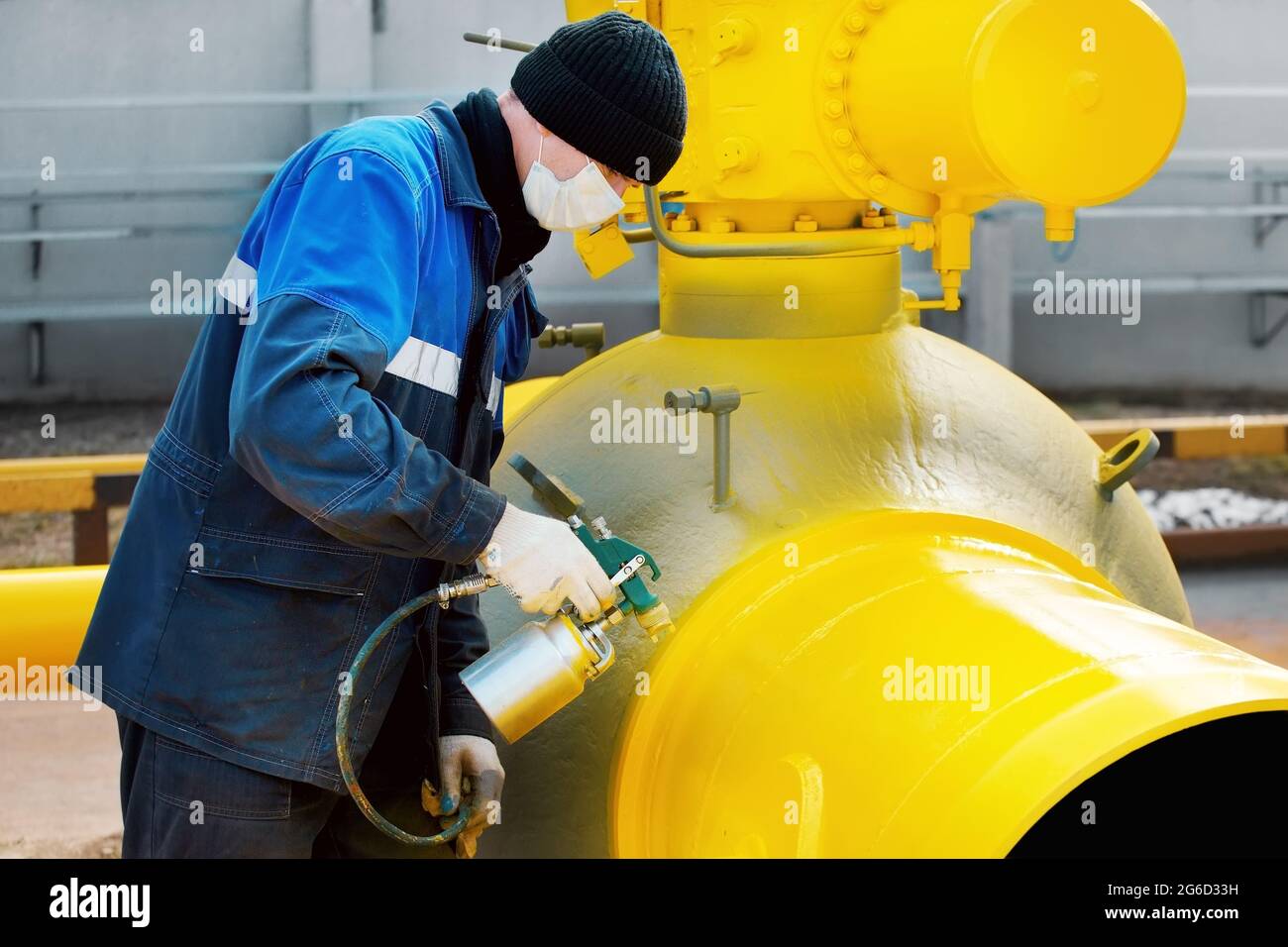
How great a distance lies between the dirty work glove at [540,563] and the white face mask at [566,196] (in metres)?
0.36

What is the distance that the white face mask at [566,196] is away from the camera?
1.58m

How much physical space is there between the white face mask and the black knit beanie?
43mm

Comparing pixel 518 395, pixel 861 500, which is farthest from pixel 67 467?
pixel 861 500

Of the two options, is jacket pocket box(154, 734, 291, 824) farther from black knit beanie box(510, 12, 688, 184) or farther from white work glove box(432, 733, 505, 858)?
black knit beanie box(510, 12, 688, 184)

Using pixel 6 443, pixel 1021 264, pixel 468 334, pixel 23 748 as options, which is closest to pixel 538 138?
pixel 468 334

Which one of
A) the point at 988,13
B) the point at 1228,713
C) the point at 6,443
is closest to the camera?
the point at 1228,713

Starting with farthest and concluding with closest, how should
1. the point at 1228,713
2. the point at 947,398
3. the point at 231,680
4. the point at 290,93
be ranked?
the point at 290,93, the point at 947,398, the point at 231,680, the point at 1228,713

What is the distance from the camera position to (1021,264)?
299 inches

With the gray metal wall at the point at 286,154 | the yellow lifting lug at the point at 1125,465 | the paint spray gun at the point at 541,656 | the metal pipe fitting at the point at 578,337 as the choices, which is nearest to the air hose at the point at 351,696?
the paint spray gun at the point at 541,656

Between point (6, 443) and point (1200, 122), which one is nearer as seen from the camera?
point (6, 443)

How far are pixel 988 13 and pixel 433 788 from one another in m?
1.07

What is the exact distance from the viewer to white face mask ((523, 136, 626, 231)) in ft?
5.18

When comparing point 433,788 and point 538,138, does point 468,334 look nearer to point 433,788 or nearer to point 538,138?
point 538,138

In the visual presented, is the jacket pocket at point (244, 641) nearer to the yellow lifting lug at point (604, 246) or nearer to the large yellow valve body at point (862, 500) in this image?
the large yellow valve body at point (862, 500)
